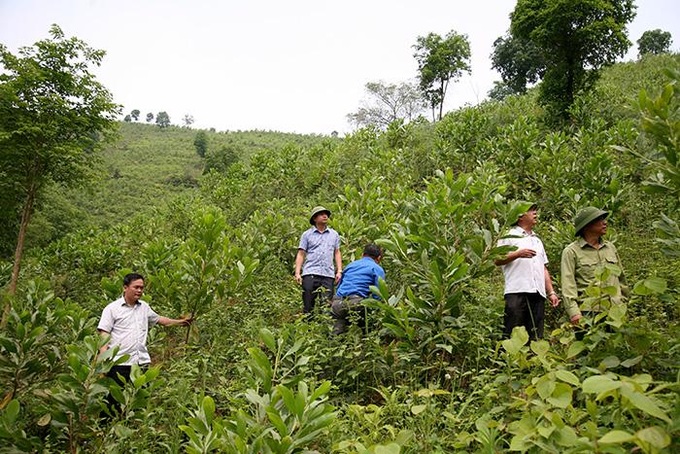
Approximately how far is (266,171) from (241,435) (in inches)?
471

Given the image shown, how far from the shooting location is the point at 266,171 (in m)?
13.4

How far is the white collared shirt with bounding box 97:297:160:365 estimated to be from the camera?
3.65 metres

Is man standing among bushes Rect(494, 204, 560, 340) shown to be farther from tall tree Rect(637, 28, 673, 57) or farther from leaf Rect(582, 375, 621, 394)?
tall tree Rect(637, 28, 673, 57)

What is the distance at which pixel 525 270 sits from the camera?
12.0ft

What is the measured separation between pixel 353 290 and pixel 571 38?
1107cm

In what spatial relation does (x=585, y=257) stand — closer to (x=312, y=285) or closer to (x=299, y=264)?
(x=312, y=285)

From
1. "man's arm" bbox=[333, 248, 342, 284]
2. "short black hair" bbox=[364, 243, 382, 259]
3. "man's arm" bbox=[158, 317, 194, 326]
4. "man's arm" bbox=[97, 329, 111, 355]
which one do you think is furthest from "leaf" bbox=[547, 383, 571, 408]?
"man's arm" bbox=[333, 248, 342, 284]

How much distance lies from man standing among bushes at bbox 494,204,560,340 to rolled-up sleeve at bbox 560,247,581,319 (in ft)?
1.01

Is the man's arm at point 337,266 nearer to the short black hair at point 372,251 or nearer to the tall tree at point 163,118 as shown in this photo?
the short black hair at point 372,251

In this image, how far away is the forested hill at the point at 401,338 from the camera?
5.90ft

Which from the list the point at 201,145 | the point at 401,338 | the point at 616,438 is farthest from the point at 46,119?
the point at 201,145

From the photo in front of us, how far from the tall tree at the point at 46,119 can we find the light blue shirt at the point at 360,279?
5.44 m

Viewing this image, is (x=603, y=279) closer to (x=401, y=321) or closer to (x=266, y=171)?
(x=401, y=321)

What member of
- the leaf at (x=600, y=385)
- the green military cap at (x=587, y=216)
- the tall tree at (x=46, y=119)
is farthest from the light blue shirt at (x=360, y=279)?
the tall tree at (x=46, y=119)
